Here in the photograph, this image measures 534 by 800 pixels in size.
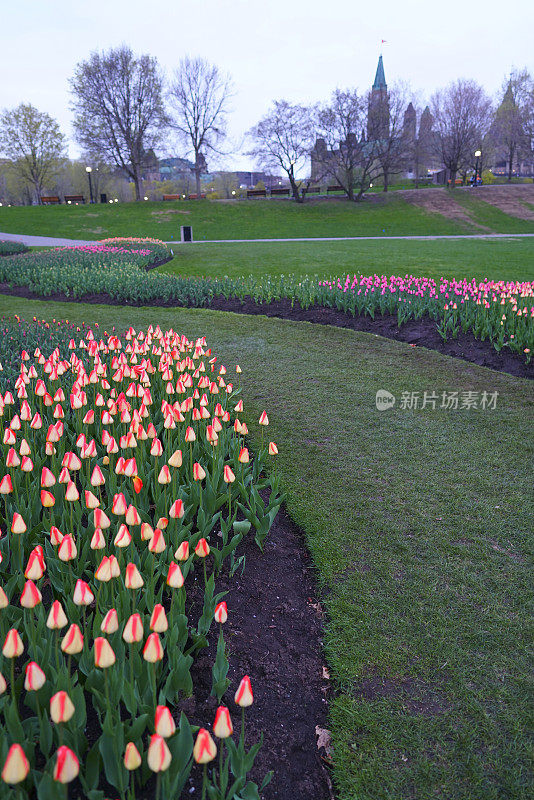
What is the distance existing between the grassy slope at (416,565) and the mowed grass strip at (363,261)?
30.3ft

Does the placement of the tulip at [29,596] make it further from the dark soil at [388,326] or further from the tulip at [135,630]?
the dark soil at [388,326]

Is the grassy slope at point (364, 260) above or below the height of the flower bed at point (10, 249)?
below

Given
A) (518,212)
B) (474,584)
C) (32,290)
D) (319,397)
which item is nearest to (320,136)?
(518,212)

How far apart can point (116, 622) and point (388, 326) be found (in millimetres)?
7609

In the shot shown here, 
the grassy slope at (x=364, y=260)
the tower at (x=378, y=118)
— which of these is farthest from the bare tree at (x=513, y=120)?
the grassy slope at (x=364, y=260)

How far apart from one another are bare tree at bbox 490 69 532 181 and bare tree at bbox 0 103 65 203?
4753 cm

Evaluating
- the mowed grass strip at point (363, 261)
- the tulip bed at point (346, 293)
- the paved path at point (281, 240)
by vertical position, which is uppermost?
the paved path at point (281, 240)

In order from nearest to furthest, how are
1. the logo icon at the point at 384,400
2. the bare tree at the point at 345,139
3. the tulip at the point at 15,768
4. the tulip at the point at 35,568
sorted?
the tulip at the point at 15,768
the tulip at the point at 35,568
the logo icon at the point at 384,400
the bare tree at the point at 345,139

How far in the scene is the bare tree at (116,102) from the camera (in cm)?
4806

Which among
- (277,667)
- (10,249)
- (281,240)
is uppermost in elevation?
(281,240)

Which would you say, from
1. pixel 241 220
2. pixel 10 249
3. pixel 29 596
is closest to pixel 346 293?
pixel 29 596

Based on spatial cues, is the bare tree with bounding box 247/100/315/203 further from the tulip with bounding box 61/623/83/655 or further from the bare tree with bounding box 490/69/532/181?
the tulip with bounding box 61/623/83/655

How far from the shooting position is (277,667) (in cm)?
246

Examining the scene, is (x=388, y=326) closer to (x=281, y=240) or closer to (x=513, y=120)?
(x=281, y=240)
